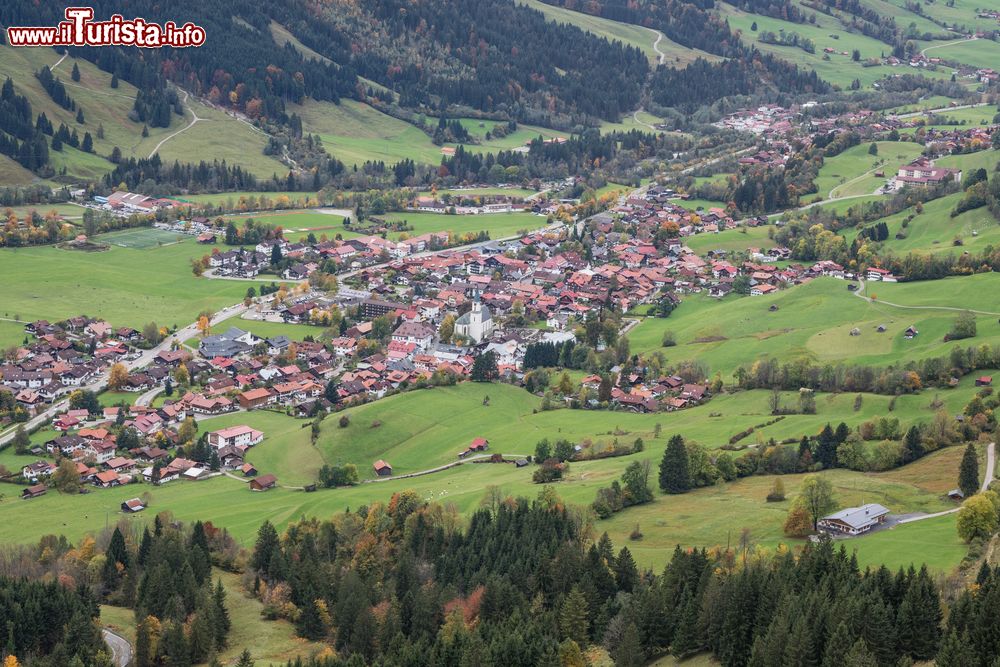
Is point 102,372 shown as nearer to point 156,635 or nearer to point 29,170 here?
point 156,635

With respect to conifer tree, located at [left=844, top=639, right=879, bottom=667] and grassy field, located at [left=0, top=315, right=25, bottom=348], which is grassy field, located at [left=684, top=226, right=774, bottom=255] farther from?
conifer tree, located at [left=844, top=639, right=879, bottom=667]

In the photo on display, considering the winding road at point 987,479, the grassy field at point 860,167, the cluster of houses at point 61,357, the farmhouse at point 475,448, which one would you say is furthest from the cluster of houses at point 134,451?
the grassy field at point 860,167

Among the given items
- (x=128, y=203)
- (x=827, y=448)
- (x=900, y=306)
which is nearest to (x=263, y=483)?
(x=827, y=448)

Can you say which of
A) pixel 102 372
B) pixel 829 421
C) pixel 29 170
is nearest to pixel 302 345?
pixel 102 372

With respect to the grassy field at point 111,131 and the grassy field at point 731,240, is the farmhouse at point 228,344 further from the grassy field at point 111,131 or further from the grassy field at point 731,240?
the grassy field at point 111,131

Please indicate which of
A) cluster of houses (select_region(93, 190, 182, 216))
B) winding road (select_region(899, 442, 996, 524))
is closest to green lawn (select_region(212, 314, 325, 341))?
cluster of houses (select_region(93, 190, 182, 216))

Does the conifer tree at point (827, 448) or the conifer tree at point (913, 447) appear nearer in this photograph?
the conifer tree at point (913, 447)
